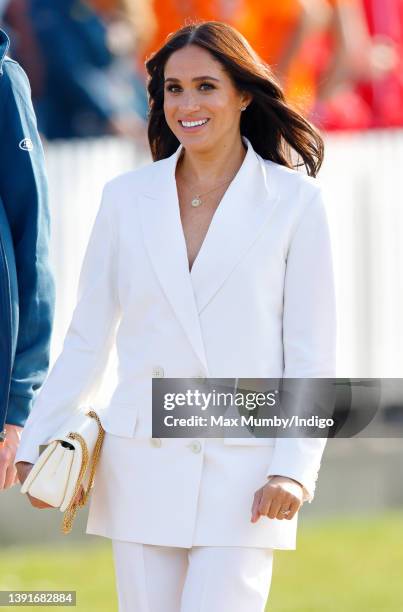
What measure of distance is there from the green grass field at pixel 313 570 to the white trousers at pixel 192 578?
8.75 feet

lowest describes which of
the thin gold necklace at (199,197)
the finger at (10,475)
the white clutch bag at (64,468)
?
the white clutch bag at (64,468)

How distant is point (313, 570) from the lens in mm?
7262

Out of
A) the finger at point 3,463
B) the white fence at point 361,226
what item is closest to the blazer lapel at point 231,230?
the finger at point 3,463

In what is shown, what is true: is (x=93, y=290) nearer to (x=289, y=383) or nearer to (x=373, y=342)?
(x=289, y=383)

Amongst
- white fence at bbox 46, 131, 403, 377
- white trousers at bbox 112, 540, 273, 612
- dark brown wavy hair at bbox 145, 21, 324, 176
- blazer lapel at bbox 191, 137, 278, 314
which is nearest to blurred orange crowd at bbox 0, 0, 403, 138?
white fence at bbox 46, 131, 403, 377

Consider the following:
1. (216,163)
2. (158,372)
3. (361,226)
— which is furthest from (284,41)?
(158,372)

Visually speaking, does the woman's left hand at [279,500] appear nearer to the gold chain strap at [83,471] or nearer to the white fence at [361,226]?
the gold chain strap at [83,471]

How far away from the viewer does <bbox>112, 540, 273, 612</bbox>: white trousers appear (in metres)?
3.68

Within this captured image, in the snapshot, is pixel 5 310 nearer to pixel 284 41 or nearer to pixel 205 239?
pixel 205 239

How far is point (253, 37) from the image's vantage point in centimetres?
865

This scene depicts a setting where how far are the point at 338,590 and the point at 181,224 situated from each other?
10.9 feet

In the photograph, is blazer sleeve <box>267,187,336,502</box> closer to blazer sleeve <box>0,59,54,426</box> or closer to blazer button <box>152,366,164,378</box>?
blazer button <box>152,366,164,378</box>

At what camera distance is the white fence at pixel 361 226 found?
26.6 feet

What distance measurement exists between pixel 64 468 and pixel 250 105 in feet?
3.19
